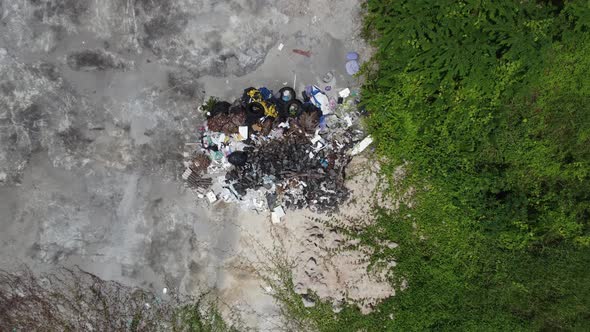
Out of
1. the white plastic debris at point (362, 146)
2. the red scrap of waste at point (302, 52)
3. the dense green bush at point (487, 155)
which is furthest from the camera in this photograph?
the red scrap of waste at point (302, 52)

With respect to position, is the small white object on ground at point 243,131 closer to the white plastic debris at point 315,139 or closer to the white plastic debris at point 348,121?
the white plastic debris at point 315,139

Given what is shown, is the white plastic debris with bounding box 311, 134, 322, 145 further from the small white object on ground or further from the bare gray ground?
the small white object on ground

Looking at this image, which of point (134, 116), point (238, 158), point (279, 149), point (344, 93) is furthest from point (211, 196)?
point (344, 93)

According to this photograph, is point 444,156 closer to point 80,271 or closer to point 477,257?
point 477,257

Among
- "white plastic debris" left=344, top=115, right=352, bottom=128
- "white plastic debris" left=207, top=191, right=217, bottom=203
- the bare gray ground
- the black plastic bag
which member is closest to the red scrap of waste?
the bare gray ground

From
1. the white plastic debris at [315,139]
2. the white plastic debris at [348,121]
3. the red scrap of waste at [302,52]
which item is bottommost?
the white plastic debris at [315,139]

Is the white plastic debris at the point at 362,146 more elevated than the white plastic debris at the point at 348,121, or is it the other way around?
the white plastic debris at the point at 348,121

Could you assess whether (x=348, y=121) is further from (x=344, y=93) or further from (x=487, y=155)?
(x=487, y=155)

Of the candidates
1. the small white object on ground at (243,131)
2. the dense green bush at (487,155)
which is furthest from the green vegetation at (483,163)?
the small white object on ground at (243,131)

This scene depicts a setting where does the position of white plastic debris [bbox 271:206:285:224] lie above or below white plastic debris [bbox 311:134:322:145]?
below
